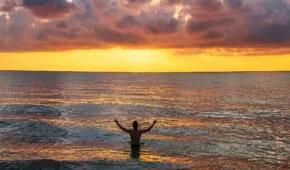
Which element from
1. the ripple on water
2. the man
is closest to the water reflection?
the man

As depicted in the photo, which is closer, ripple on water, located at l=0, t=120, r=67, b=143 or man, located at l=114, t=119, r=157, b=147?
man, located at l=114, t=119, r=157, b=147

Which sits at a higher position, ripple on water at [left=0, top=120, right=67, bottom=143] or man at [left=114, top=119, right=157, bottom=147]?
man at [left=114, top=119, right=157, bottom=147]

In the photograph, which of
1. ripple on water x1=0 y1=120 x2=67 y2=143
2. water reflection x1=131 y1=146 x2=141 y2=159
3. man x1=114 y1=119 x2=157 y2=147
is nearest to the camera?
water reflection x1=131 y1=146 x2=141 y2=159

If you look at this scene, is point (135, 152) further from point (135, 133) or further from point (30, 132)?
point (30, 132)

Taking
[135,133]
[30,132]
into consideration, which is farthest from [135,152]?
[30,132]

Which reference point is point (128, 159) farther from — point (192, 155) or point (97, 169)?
point (192, 155)

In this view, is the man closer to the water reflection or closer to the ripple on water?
the water reflection

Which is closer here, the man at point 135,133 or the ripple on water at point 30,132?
the man at point 135,133

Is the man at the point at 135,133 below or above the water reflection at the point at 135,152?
above

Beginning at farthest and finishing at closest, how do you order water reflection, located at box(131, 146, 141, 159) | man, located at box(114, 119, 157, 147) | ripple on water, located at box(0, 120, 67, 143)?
ripple on water, located at box(0, 120, 67, 143)
man, located at box(114, 119, 157, 147)
water reflection, located at box(131, 146, 141, 159)

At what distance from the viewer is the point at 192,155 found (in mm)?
30797

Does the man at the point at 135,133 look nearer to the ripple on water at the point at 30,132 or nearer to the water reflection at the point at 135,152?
the water reflection at the point at 135,152

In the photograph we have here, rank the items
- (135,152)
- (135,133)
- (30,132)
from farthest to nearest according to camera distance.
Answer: (30,132) → (135,152) → (135,133)

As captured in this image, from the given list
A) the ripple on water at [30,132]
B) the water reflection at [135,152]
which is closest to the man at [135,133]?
the water reflection at [135,152]
